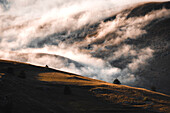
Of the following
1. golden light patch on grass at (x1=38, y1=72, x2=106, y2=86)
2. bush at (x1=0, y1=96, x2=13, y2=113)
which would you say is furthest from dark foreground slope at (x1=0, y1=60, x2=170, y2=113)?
golden light patch on grass at (x1=38, y1=72, x2=106, y2=86)

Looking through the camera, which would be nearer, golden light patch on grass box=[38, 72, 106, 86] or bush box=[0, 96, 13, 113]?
bush box=[0, 96, 13, 113]

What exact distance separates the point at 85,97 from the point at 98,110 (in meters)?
12.8

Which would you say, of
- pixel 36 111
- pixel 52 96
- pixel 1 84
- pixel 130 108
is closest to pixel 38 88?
pixel 52 96

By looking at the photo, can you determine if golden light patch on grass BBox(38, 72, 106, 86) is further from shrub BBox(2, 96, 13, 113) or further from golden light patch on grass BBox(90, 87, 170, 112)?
shrub BBox(2, 96, 13, 113)

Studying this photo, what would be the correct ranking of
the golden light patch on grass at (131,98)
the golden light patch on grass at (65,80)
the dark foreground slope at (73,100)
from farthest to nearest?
the golden light patch on grass at (65,80) → the golden light patch on grass at (131,98) → the dark foreground slope at (73,100)

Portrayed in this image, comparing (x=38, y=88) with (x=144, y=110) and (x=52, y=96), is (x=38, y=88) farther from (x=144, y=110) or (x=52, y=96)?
(x=144, y=110)

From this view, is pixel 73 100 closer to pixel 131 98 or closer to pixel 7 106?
pixel 131 98

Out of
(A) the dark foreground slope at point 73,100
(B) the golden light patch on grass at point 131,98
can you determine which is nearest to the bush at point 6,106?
(A) the dark foreground slope at point 73,100

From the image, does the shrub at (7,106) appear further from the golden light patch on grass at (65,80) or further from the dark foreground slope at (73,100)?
the golden light patch on grass at (65,80)

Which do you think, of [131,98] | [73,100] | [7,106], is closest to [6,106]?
[7,106]

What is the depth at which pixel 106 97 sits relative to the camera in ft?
235

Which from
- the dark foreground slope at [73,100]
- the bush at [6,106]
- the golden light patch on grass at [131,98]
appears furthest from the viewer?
the golden light patch on grass at [131,98]

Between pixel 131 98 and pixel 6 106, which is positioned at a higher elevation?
pixel 131 98

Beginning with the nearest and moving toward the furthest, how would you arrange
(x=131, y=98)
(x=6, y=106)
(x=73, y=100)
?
(x=6, y=106) < (x=73, y=100) < (x=131, y=98)
